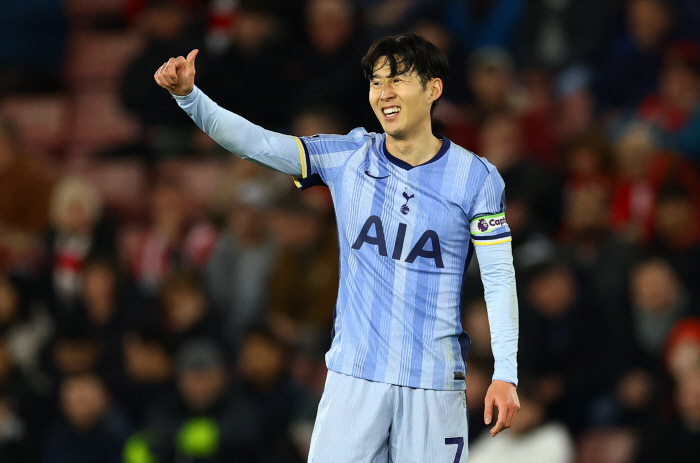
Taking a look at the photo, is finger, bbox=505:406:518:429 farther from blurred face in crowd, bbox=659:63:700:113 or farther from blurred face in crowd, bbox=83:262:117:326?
blurred face in crowd, bbox=83:262:117:326

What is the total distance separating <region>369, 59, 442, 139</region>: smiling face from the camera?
12.9ft

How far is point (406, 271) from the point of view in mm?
3934

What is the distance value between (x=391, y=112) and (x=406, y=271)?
56 cm

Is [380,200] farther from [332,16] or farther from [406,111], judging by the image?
[332,16]

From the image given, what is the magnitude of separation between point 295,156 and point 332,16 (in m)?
4.97

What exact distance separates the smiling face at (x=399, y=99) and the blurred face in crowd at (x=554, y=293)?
349 cm

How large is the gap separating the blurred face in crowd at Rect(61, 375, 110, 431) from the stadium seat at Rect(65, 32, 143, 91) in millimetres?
3979

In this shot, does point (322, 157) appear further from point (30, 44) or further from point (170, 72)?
Answer: point (30, 44)

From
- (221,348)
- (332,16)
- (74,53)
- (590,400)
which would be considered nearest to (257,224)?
(221,348)

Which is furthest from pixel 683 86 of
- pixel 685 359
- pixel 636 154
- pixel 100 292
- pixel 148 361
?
pixel 100 292

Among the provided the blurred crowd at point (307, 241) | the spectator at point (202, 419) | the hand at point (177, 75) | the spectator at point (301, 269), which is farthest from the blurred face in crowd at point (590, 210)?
the hand at point (177, 75)

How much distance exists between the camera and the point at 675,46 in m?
8.30

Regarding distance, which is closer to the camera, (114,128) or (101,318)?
(101,318)

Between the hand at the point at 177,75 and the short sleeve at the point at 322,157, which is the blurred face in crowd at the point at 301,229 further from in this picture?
the hand at the point at 177,75
